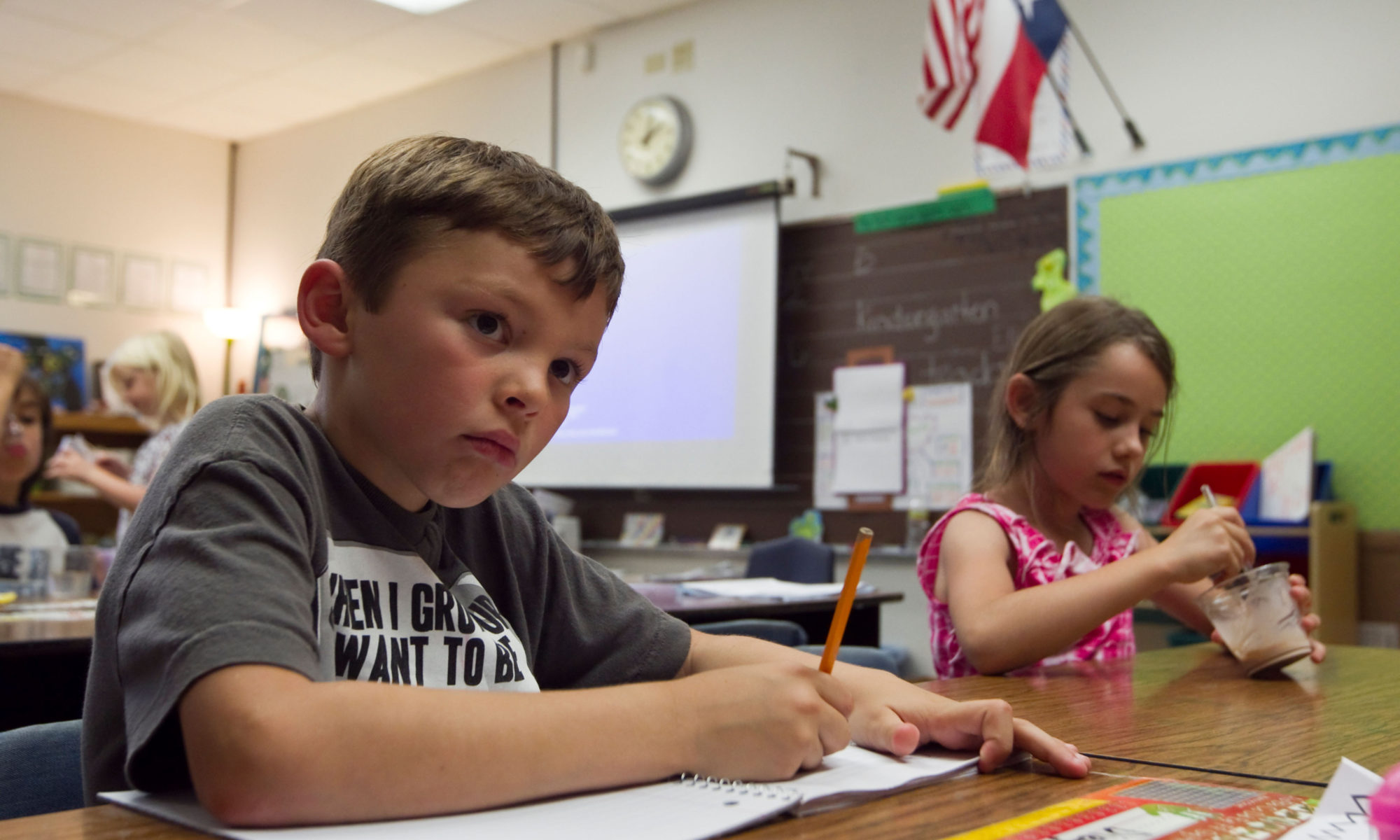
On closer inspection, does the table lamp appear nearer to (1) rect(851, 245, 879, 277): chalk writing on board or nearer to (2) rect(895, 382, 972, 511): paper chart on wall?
(1) rect(851, 245, 879, 277): chalk writing on board

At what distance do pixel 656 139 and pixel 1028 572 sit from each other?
397cm

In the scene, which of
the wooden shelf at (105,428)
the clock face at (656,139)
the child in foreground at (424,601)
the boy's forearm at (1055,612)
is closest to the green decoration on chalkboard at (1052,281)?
the clock face at (656,139)

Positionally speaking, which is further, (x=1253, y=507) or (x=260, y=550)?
(x=1253, y=507)

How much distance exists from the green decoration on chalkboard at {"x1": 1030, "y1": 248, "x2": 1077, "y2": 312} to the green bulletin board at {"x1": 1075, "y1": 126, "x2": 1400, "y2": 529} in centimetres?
11

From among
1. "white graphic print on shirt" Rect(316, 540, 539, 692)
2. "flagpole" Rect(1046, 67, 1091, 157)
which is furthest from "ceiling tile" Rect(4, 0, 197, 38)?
"white graphic print on shirt" Rect(316, 540, 539, 692)

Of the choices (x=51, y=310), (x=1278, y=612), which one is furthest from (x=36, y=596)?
(x=51, y=310)

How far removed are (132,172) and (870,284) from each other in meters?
4.62

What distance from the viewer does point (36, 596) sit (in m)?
2.40

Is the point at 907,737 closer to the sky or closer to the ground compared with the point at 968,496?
closer to the ground

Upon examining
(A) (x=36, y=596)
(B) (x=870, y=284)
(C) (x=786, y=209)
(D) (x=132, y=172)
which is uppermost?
(D) (x=132, y=172)

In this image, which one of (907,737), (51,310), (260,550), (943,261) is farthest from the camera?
(51,310)

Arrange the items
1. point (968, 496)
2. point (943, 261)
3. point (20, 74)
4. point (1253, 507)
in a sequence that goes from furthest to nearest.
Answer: point (20, 74) → point (943, 261) → point (1253, 507) → point (968, 496)

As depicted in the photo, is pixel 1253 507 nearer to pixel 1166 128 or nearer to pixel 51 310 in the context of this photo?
pixel 1166 128

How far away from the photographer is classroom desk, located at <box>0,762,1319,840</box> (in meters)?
0.57
